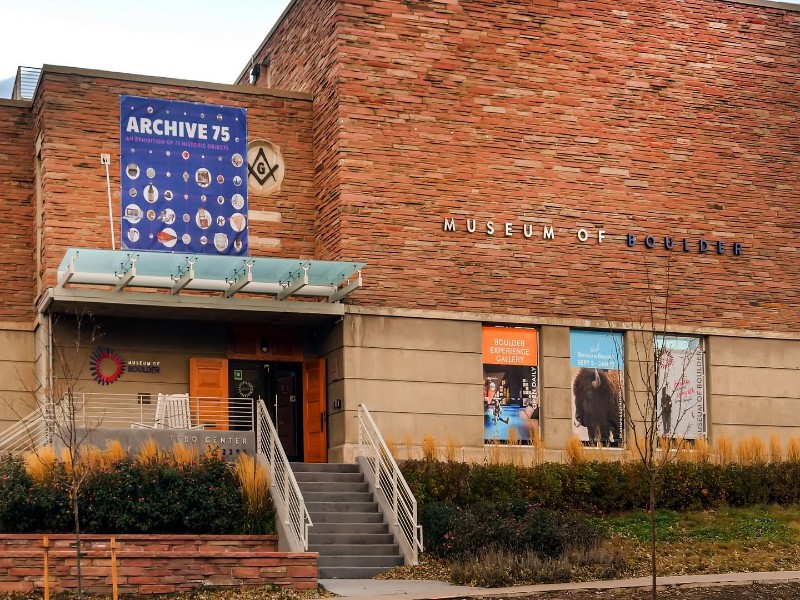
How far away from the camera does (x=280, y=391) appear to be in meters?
28.5

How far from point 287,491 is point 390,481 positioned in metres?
2.67

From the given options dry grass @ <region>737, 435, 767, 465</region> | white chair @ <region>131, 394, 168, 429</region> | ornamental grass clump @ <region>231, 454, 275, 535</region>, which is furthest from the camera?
dry grass @ <region>737, 435, 767, 465</region>

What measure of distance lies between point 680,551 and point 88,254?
11263 millimetres

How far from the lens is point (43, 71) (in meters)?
26.6

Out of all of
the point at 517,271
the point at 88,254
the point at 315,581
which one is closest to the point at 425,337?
the point at 517,271

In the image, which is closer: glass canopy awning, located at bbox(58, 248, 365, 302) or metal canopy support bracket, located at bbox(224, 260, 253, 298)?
glass canopy awning, located at bbox(58, 248, 365, 302)

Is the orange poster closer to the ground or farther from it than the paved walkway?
farther from it

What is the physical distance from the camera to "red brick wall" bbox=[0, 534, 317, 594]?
18266mm

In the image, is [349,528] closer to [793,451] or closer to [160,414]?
[160,414]

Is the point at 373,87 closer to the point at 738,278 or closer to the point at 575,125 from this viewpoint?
the point at 575,125

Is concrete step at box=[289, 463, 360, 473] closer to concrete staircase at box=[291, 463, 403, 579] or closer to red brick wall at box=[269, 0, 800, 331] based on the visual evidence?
concrete staircase at box=[291, 463, 403, 579]

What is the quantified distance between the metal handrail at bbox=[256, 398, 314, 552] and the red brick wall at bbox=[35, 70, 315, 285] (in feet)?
17.1

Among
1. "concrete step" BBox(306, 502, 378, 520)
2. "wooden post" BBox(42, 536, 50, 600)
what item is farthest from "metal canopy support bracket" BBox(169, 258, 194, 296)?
"wooden post" BBox(42, 536, 50, 600)

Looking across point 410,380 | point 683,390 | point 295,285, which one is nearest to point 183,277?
point 295,285
